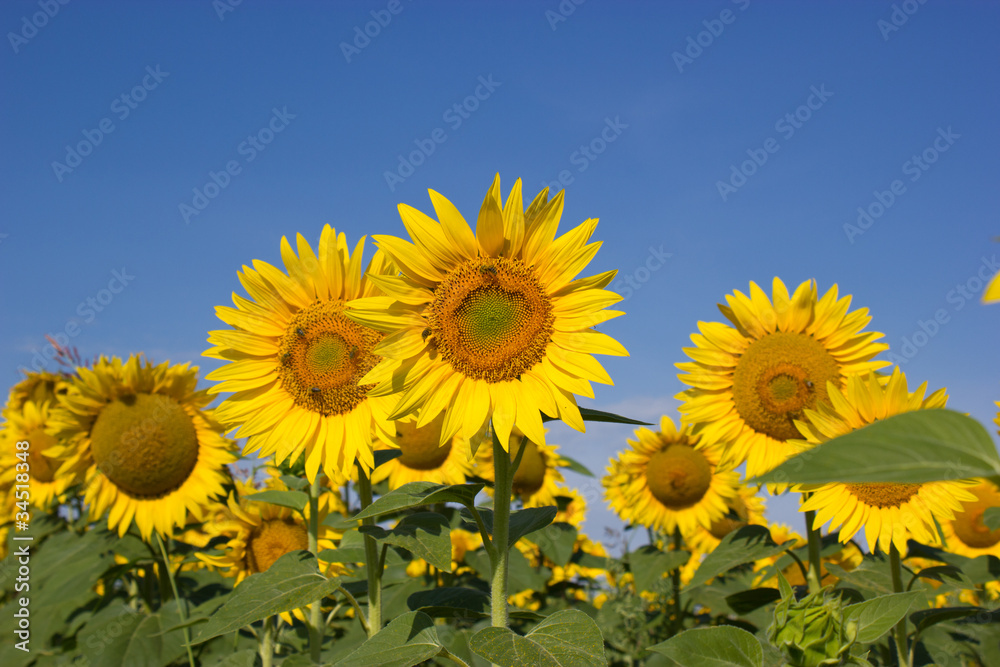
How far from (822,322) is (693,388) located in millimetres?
865

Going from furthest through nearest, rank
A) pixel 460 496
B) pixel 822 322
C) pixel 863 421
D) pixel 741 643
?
pixel 822 322 < pixel 863 421 < pixel 460 496 < pixel 741 643

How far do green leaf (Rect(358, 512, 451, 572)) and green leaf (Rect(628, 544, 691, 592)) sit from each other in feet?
8.65

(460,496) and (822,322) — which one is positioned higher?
(822,322)


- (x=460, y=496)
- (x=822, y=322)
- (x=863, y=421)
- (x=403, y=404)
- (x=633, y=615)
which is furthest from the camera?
(x=633, y=615)

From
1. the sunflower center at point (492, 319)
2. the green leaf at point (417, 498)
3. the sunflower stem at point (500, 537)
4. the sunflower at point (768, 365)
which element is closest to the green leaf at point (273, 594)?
the green leaf at point (417, 498)

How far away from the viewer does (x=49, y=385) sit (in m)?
6.83

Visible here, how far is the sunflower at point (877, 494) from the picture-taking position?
3352mm

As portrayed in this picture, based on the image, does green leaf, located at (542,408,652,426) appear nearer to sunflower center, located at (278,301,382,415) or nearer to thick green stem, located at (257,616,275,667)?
sunflower center, located at (278,301,382,415)

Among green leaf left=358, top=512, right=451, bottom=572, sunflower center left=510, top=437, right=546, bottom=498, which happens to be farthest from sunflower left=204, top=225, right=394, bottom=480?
sunflower center left=510, top=437, right=546, bottom=498

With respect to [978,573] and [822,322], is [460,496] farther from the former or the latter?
[978,573]

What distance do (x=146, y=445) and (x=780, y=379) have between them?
427cm

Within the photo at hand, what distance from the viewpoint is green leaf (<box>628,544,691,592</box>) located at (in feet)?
16.3

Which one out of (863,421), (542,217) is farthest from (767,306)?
(542,217)

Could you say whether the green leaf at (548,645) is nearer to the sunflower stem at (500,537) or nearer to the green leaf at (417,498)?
the sunflower stem at (500,537)
